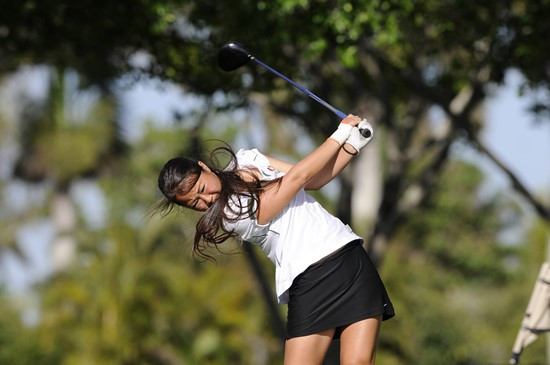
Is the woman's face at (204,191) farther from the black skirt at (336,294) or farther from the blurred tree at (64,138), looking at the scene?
the blurred tree at (64,138)

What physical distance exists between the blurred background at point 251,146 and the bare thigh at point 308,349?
1046mm

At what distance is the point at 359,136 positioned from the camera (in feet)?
18.8

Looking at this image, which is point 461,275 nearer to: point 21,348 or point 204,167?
point 21,348

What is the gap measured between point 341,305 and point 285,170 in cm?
76

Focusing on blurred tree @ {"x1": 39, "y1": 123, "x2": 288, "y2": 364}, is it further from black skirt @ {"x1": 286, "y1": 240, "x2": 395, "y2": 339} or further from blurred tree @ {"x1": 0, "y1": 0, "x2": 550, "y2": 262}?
black skirt @ {"x1": 286, "y1": 240, "x2": 395, "y2": 339}

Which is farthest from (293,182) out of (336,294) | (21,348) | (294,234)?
(21,348)

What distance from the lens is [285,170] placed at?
5.90m

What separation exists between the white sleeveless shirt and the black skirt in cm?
4

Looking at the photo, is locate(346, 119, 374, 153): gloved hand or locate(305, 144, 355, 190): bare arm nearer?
locate(346, 119, 374, 153): gloved hand

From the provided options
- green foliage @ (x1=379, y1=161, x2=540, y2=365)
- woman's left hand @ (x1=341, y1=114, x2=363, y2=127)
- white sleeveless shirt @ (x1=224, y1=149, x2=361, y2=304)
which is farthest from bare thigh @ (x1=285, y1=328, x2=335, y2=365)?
green foliage @ (x1=379, y1=161, x2=540, y2=365)

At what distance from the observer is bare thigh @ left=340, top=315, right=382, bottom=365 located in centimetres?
557

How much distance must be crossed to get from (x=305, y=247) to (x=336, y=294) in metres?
0.27

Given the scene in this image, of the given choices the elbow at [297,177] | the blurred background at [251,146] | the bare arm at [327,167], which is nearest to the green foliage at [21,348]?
the blurred background at [251,146]

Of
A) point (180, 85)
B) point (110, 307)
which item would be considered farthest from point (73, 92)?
point (180, 85)
